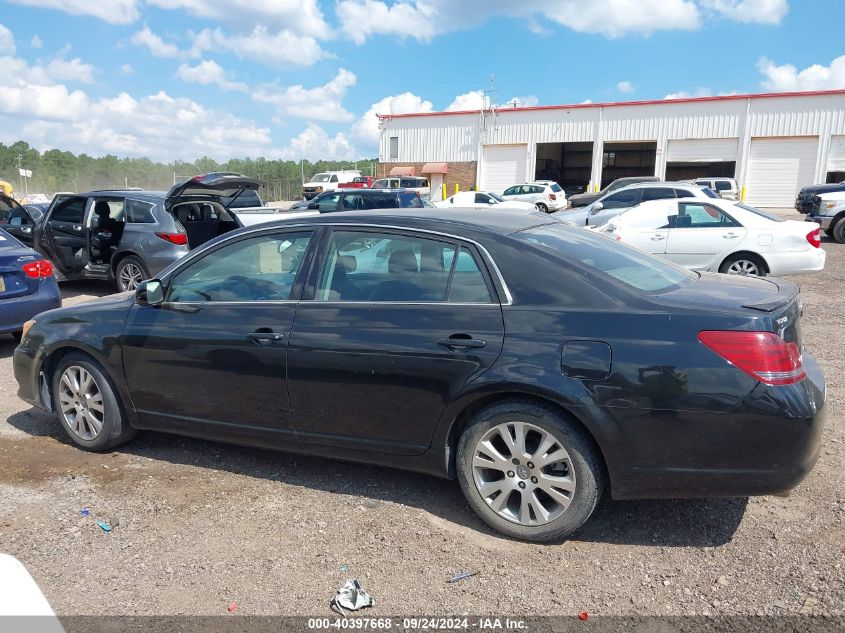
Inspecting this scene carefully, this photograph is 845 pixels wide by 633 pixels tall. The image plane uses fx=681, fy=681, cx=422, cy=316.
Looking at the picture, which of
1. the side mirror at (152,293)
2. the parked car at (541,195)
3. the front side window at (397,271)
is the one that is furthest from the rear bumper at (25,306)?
the parked car at (541,195)

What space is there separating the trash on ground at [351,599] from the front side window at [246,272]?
1.66m

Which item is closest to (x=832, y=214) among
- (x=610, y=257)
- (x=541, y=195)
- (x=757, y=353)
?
(x=541, y=195)

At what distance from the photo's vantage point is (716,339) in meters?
3.06

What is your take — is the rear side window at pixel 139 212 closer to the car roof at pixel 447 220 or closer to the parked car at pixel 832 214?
the car roof at pixel 447 220

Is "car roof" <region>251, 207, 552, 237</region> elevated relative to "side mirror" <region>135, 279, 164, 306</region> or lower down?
elevated

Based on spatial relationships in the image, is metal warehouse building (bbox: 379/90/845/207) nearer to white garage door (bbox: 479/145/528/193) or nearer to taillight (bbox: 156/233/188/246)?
white garage door (bbox: 479/145/528/193)

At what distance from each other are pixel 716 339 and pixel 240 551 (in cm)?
251

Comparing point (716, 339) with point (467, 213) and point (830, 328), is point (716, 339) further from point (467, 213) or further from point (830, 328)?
point (830, 328)

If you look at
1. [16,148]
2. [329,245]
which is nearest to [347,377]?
[329,245]

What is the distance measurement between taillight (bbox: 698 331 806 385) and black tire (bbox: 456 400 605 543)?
0.73m

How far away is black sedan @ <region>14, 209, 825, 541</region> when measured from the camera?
3064mm

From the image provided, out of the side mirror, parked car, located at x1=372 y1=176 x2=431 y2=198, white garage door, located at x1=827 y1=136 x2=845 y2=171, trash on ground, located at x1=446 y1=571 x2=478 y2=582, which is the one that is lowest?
trash on ground, located at x1=446 y1=571 x2=478 y2=582

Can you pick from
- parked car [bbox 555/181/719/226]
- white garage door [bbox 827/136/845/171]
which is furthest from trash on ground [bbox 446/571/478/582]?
Answer: white garage door [bbox 827/136/845/171]

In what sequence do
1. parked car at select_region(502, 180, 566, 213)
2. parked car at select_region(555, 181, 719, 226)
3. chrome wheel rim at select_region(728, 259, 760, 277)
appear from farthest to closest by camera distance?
1. parked car at select_region(502, 180, 566, 213)
2. parked car at select_region(555, 181, 719, 226)
3. chrome wheel rim at select_region(728, 259, 760, 277)
